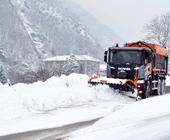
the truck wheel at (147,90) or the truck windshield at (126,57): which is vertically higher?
the truck windshield at (126,57)

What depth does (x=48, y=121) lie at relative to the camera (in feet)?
44.7

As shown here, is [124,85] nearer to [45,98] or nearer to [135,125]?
[45,98]

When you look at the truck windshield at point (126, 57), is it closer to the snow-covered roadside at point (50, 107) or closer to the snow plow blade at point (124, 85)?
the snow plow blade at point (124, 85)

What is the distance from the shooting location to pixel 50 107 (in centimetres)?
1620

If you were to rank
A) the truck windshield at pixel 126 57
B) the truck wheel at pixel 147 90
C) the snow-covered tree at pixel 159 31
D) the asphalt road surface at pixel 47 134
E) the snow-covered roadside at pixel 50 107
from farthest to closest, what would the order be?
the snow-covered tree at pixel 159 31, the truck wheel at pixel 147 90, the truck windshield at pixel 126 57, the snow-covered roadside at pixel 50 107, the asphalt road surface at pixel 47 134

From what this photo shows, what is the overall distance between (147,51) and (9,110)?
1035cm

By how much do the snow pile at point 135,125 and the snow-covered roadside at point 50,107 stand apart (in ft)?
5.15

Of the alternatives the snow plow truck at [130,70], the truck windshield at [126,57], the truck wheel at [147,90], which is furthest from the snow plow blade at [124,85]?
the truck wheel at [147,90]

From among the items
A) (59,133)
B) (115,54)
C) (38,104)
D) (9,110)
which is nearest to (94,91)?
(115,54)

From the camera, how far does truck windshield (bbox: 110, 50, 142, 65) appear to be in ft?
74.5

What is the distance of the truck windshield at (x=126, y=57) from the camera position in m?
22.7

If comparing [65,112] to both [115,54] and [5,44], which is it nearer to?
[115,54]

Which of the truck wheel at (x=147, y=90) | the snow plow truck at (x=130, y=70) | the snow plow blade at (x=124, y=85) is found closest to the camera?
the snow plow blade at (x=124, y=85)

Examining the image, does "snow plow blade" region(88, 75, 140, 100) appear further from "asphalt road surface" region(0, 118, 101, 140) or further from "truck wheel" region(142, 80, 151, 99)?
"asphalt road surface" region(0, 118, 101, 140)
